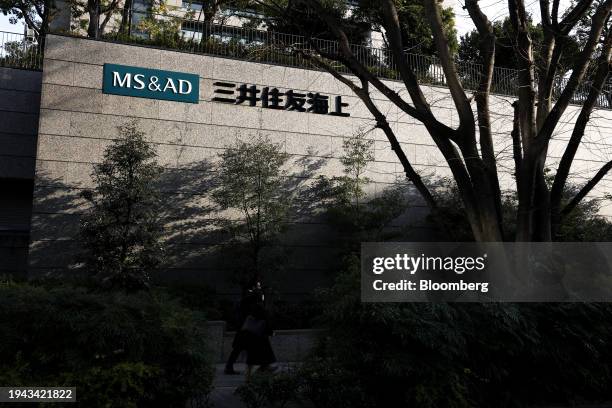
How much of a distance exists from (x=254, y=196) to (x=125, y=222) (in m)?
3.45

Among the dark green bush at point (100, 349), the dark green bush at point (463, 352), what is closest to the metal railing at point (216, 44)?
the dark green bush at point (463, 352)

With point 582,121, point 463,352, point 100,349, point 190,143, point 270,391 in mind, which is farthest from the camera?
point 190,143

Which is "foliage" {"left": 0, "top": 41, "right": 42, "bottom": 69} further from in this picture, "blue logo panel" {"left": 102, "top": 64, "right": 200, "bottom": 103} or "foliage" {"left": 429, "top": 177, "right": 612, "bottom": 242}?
"foliage" {"left": 429, "top": 177, "right": 612, "bottom": 242}

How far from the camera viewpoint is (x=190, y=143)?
1647 centimetres

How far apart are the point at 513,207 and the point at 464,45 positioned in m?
10.6

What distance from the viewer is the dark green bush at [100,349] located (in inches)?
217

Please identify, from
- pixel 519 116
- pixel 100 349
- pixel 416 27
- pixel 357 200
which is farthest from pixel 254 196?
pixel 416 27

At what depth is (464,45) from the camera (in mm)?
25562

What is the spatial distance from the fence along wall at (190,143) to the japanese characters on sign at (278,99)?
18cm

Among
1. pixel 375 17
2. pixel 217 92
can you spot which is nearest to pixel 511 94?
pixel 375 17

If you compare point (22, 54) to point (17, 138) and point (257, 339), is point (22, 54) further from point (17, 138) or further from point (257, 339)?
point (257, 339)

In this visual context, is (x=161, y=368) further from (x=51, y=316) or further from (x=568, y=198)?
(x=568, y=198)

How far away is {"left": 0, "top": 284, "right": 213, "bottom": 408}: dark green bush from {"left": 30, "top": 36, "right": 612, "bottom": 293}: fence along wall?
972cm

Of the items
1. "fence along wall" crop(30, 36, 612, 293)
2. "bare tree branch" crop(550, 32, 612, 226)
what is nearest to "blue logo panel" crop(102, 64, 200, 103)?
"fence along wall" crop(30, 36, 612, 293)
